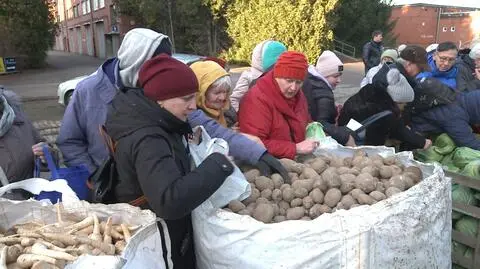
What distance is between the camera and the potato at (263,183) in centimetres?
220

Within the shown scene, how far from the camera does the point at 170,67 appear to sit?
1.82 m

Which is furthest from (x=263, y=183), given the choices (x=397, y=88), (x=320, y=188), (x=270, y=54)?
(x=270, y=54)

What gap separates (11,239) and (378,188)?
1617 mm

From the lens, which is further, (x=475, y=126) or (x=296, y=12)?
(x=296, y=12)

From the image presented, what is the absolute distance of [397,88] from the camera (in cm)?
329

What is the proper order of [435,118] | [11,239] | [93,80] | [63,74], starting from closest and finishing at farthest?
1. [11,239]
2. [93,80]
3. [435,118]
4. [63,74]

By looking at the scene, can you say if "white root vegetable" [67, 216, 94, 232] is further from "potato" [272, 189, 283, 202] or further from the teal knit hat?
the teal knit hat

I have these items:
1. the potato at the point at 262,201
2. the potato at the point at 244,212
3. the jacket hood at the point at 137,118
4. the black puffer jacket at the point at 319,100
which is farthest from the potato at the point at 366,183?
the black puffer jacket at the point at 319,100

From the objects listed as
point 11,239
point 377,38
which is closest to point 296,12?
point 377,38

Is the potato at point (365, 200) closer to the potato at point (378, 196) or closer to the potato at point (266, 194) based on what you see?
the potato at point (378, 196)

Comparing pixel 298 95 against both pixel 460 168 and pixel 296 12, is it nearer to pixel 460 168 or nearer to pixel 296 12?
pixel 460 168

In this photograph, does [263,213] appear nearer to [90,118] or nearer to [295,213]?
[295,213]

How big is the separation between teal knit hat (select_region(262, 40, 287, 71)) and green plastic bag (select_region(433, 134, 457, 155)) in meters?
1.46

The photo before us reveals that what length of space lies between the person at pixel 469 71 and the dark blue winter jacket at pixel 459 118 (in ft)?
1.98
